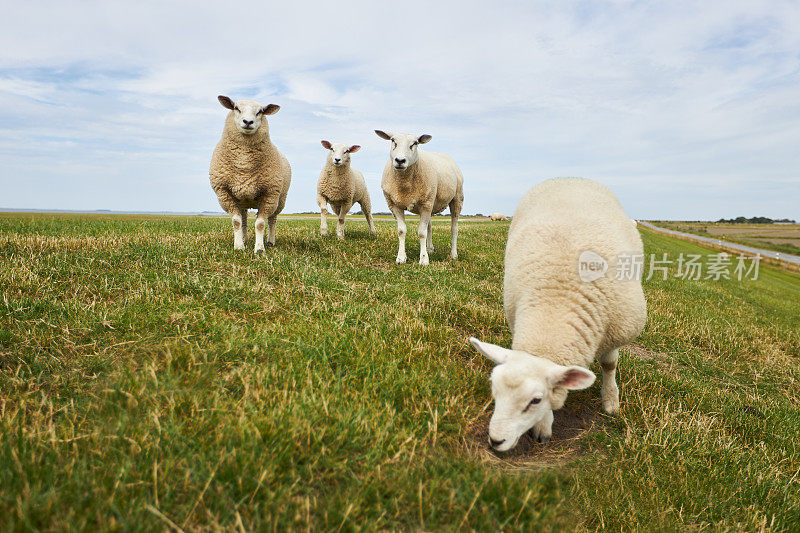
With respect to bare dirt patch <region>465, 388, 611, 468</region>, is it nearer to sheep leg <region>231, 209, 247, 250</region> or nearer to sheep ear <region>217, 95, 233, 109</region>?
sheep leg <region>231, 209, 247, 250</region>

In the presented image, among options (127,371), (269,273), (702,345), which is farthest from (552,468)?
(702,345)

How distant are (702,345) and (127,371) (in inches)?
338

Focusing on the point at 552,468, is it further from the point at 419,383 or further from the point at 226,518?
the point at 226,518

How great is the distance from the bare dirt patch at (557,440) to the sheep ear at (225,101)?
7.24 m

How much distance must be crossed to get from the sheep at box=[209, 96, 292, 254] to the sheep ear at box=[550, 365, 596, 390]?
6090 millimetres

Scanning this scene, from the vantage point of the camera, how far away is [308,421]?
7.68ft

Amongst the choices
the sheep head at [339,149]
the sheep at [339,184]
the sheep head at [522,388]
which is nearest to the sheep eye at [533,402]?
the sheep head at [522,388]

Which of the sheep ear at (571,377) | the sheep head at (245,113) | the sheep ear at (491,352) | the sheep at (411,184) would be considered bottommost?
the sheep ear at (571,377)

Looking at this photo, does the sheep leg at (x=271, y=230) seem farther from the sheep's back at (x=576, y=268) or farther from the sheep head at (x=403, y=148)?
the sheep's back at (x=576, y=268)

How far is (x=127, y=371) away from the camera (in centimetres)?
279

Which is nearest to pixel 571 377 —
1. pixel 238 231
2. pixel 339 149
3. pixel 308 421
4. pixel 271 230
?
pixel 308 421

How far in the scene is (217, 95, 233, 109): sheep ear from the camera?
24.7 ft

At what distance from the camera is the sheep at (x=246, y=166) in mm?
7539

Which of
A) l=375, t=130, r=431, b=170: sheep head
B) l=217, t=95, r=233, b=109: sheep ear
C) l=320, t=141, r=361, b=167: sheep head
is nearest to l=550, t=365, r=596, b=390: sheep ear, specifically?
l=375, t=130, r=431, b=170: sheep head
